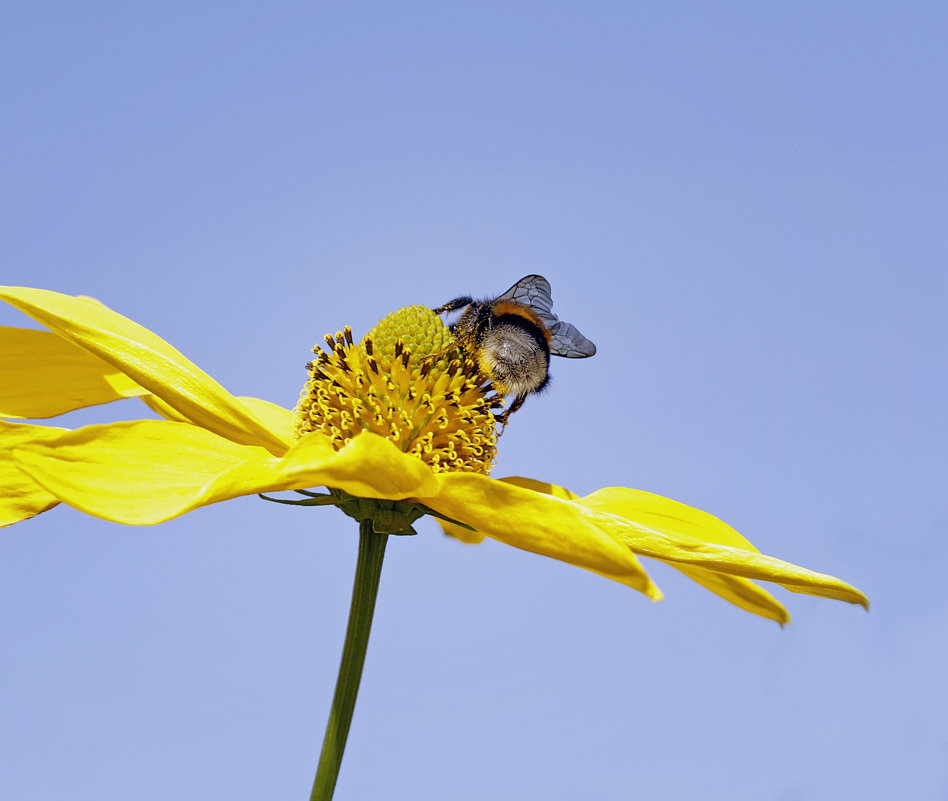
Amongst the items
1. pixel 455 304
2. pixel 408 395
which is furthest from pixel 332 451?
pixel 455 304

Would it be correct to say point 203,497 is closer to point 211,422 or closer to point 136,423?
point 136,423

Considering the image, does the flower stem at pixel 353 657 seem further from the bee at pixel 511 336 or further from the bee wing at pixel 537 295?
the bee wing at pixel 537 295

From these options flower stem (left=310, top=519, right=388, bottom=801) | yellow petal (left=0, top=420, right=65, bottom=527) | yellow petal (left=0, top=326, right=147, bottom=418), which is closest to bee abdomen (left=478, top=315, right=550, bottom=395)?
flower stem (left=310, top=519, right=388, bottom=801)

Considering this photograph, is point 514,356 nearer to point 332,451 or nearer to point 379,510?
point 379,510

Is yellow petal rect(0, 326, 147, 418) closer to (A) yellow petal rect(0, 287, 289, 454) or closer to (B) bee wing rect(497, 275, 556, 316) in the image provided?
(A) yellow petal rect(0, 287, 289, 454)

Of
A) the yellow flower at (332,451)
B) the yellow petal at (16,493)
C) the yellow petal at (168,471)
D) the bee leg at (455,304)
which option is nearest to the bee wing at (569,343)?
the bee leg at (455,304)
